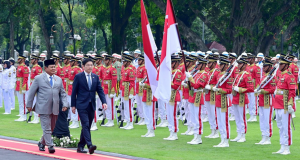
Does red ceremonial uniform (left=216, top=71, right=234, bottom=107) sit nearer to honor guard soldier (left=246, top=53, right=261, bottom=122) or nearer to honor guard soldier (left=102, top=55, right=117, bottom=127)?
honor guard soldier (left=102, top=55, right=117, bottom=127)

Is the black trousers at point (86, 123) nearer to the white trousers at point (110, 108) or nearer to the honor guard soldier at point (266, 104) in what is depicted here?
the honor guard soldier at point (266, 104)

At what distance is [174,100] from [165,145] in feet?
4.81

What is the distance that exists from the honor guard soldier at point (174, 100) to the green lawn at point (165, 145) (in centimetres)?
31

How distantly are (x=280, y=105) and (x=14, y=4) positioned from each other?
34106 millimetres

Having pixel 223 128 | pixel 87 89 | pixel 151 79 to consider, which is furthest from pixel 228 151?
pixel 87 89

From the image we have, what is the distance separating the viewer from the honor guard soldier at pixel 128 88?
19406 mm

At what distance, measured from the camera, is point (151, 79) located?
15070mm

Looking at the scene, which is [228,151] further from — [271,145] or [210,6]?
[210,6]

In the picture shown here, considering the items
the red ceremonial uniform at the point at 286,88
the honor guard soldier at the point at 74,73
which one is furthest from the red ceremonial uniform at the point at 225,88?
the honor guard soldier at the point at 74,73

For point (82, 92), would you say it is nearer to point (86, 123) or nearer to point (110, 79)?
point (86, 123)

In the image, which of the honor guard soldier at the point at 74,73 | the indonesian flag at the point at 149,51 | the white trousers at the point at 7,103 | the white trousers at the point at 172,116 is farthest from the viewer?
the white trousers at the point at 7,103

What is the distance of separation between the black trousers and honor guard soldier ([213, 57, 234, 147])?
3.29m

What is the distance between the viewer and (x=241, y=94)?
15664 mm

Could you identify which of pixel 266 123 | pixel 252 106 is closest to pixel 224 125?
pixel 266 123
